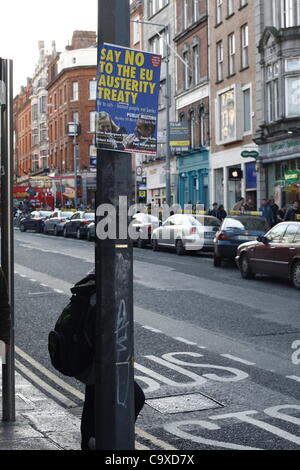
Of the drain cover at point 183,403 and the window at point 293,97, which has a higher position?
the window at point 293,97

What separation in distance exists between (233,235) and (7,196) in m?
16.1

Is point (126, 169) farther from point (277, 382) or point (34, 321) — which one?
point (34, 321)

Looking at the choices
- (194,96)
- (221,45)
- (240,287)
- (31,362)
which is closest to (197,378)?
(31,362)

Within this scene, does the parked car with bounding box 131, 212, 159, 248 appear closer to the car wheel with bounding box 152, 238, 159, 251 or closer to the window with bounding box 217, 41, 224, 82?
the car wheel with bounding box 152, 238, 159, 251

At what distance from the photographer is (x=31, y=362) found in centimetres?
897

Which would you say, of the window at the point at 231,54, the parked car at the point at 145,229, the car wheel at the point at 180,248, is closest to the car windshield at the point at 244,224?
the car wheel at the point at 180,248

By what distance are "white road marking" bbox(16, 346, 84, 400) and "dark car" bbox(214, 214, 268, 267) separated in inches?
500

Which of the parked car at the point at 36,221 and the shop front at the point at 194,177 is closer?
the shop front at the point at 194,177

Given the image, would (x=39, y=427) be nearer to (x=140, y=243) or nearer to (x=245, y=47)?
(x=140, y=243)

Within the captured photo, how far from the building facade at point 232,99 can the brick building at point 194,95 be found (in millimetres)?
1332

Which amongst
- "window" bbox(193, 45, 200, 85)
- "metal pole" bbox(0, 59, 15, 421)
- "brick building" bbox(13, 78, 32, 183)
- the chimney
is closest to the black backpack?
"metal pole" bbox(0, 59, 15, 421)

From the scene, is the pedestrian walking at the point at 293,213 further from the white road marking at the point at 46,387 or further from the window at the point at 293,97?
the white road marking at the point at 46,387

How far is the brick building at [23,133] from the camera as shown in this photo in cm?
10094

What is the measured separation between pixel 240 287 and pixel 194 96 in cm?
3099
